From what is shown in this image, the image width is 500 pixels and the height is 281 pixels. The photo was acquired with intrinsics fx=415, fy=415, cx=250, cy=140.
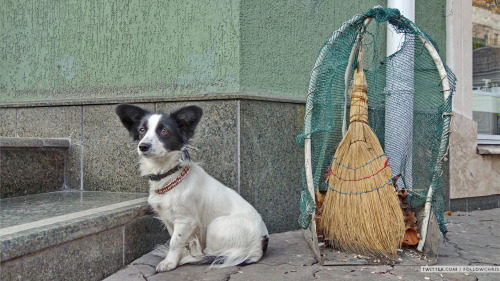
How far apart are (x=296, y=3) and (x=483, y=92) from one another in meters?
3.23

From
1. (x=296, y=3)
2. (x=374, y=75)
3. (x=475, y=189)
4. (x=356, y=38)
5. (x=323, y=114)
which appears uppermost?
(x=296, y=3)

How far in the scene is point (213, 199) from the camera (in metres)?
2.56

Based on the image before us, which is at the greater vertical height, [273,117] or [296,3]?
[296,3]

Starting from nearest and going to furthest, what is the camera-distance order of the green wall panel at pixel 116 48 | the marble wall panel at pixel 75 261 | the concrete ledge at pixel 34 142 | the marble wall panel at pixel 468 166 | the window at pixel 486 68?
the marble wall panel at pixel 75 261
the concrete ledge at pixel 34 142
the green wall panel at pixel 116 48
the marble wall panel at pixel 468 166
the window at pixel 486 68

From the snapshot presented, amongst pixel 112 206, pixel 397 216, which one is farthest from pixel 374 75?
pixel 112 206

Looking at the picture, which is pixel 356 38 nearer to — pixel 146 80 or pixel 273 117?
pixel 273 117

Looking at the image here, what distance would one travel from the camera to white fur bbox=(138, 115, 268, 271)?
2.44 m

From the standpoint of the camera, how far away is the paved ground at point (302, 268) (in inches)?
89.4

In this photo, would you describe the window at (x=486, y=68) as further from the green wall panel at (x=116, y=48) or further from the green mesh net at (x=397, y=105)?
the green wall panel at (x=116, y=48)

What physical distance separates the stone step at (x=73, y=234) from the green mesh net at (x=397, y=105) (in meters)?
1.10

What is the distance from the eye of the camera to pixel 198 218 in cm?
253

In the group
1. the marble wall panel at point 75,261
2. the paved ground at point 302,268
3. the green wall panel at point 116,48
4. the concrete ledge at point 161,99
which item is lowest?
the paved ground at point 302,268

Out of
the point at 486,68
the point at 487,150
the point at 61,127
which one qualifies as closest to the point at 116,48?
the point at 61,127

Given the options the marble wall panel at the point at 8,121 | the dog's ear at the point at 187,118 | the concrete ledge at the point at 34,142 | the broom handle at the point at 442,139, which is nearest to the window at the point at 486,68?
the broom handle at the point at 442,139
